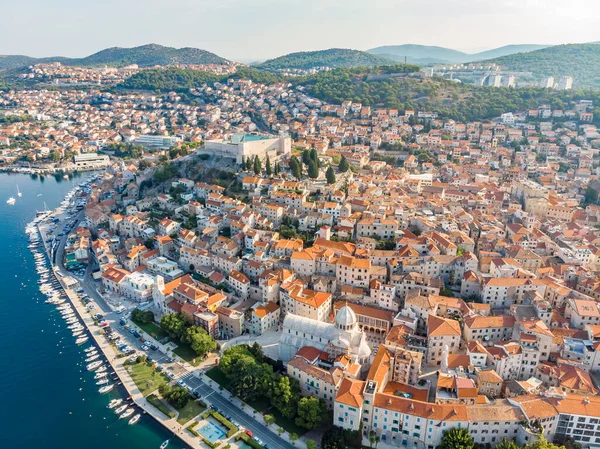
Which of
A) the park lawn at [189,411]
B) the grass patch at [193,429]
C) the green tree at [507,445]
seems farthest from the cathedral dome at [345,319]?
the grass patch at [193,429]

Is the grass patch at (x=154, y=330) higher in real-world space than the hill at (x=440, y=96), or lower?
lower

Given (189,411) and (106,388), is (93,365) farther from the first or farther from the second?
(189,411)

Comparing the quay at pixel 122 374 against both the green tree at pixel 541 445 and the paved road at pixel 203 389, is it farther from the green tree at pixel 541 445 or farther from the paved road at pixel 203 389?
the green tree at pixel 541 445

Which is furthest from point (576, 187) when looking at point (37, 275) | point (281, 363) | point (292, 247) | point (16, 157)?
point (16, 157)

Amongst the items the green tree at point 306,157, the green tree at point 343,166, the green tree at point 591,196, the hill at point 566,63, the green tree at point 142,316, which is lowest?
the green tree at point 142,316

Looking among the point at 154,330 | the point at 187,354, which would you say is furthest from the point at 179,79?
the point at 187,354

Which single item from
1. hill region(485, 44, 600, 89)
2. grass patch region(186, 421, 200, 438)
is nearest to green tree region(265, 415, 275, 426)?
grass patch region(186, 421, 200, 438)
